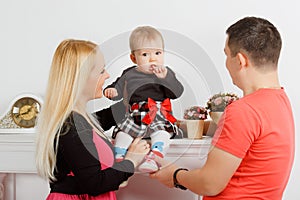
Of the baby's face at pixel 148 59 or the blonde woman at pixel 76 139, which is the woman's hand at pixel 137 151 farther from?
the baby's face at pixel 148 59

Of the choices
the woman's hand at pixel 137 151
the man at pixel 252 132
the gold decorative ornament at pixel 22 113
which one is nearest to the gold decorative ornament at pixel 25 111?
the gold decorative ornament at pixel 22 113

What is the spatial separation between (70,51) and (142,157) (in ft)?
1.20

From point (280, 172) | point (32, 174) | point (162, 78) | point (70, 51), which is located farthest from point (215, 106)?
point (32, 174)

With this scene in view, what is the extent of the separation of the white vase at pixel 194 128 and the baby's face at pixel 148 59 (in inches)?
10.2

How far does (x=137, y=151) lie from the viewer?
54.3 inches

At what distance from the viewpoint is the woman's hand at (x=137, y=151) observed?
4.53 ft

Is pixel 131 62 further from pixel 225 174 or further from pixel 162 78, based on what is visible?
pixel 225 174

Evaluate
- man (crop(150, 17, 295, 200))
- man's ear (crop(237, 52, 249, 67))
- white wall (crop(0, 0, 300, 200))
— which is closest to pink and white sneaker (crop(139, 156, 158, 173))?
man (crop(150, 17, 295, 200))

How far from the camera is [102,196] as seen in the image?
4.74ft

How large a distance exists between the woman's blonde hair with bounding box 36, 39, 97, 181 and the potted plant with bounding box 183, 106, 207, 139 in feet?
1.14

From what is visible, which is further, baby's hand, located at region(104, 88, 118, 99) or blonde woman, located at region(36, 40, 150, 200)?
baby's hand, located at region(104, 88, 118, 99)

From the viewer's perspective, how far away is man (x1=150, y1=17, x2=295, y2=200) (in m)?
1.19

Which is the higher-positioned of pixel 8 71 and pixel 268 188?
pixel 8 71

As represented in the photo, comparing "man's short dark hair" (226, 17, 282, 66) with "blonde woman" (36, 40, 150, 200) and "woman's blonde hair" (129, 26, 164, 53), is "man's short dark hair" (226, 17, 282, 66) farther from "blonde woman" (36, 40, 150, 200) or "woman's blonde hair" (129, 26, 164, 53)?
"blonde woman" (36, 40, 150, 200)
